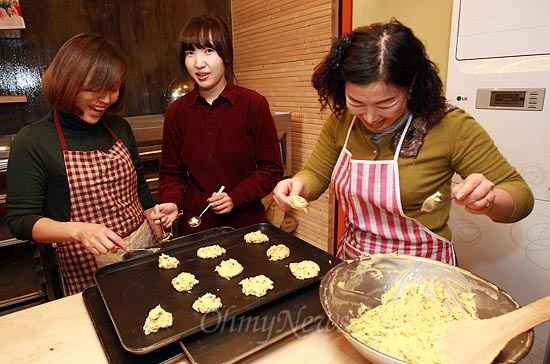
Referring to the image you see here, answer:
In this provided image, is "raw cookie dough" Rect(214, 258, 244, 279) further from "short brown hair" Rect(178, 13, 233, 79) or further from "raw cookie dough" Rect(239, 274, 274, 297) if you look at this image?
"short brown hair" Rect(178, 13, 233, 79)

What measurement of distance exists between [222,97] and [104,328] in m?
1.04

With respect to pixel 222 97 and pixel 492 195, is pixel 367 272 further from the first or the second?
pixel 222 97

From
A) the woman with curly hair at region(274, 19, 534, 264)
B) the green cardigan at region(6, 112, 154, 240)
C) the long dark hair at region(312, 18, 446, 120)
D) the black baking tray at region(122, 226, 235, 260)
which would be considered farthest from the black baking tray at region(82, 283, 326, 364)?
the long dark hair at region(312, 18, 446, 120)

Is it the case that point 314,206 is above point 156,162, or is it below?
below

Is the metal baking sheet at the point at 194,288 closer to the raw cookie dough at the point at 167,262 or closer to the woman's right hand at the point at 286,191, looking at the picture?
the raw cookie dough at the point at 167,262

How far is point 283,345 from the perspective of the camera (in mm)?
844

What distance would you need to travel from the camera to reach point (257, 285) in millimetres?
1000

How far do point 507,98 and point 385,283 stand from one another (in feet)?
2.93

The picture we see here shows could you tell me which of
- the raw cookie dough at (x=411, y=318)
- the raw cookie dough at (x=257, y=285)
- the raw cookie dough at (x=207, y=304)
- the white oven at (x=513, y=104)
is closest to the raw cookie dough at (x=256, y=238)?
the raw cookie dough at (x=257, y=285)

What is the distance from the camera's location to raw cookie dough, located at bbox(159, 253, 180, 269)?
1.12 meters

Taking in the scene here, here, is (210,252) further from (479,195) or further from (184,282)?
(479,195)

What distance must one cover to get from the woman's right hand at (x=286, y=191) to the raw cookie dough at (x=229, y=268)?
23cm

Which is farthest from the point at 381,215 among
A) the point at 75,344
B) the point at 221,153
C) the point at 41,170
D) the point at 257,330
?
the point at 41,170

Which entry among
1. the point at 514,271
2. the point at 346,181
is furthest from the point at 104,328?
the point at 514,271
